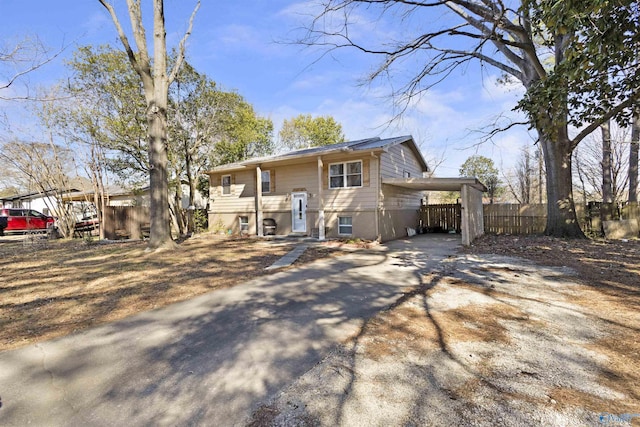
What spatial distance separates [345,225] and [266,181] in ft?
16.7

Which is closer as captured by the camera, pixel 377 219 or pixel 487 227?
pixel 377 219

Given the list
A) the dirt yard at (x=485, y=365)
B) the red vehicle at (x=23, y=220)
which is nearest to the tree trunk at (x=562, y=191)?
the dirt yard at (x=485, y=365)

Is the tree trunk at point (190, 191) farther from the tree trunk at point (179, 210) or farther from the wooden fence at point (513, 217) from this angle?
the wooden fence at point (513, 217)

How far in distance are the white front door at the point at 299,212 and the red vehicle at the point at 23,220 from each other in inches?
589

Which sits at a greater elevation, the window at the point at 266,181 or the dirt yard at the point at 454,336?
the window at the point at 266,181

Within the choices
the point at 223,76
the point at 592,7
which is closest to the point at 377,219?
the point at 592,7

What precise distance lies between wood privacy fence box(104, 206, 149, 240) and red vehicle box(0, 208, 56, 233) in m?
7.11

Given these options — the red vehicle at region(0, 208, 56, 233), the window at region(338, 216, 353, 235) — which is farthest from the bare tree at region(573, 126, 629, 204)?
the red vehicle at region(0, 208, 56, 233)

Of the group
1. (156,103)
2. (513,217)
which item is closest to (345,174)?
(156,103)

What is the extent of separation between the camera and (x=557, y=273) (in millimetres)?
6070

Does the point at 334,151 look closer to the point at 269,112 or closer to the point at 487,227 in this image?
the point at 487,227

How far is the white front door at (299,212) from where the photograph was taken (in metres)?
13.7

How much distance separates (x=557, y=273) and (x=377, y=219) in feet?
20.6

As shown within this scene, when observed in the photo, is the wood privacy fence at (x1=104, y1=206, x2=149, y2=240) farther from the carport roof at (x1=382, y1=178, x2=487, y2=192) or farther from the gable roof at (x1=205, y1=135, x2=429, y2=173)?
the carport roof at (x1=382, y1=178, x2=487, y2=192)
